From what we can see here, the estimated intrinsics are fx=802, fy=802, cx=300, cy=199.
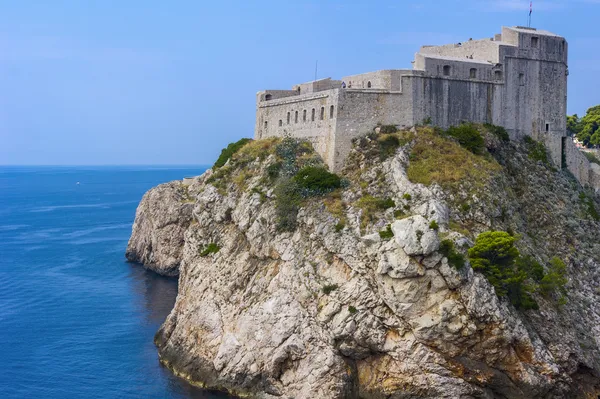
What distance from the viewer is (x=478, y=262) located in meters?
46.6

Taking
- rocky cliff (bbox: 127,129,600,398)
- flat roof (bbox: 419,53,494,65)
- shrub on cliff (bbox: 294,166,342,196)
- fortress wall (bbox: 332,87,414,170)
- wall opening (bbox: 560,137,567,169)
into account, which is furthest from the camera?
wall opening (bbox: 560,137,567,169)

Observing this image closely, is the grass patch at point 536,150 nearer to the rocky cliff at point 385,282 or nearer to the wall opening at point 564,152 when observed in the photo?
the rocky cliff at point 385,282

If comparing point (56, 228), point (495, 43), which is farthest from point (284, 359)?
point (56, 228)

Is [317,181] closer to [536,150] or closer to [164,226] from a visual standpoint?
[536,150]

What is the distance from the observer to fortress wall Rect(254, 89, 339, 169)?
58.1 meters

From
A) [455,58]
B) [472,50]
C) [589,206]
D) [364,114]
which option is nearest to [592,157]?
[589,206]

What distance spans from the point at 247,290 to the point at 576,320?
849 inches

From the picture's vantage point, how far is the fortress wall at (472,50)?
62219 millimetres

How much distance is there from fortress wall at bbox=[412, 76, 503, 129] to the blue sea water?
82.9 ft

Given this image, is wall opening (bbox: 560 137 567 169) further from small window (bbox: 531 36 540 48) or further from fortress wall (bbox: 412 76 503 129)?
small window (bbox: 531 36 540 48)

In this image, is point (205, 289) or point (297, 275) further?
point (205, 289)

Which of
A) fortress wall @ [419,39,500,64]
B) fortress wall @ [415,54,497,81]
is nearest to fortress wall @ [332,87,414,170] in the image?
fortress wall @ [415,54,497,81]

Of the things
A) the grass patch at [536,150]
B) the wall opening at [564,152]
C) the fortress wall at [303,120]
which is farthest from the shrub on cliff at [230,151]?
the wall opening at [564,152]

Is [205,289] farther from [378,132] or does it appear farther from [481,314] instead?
[481,314]
